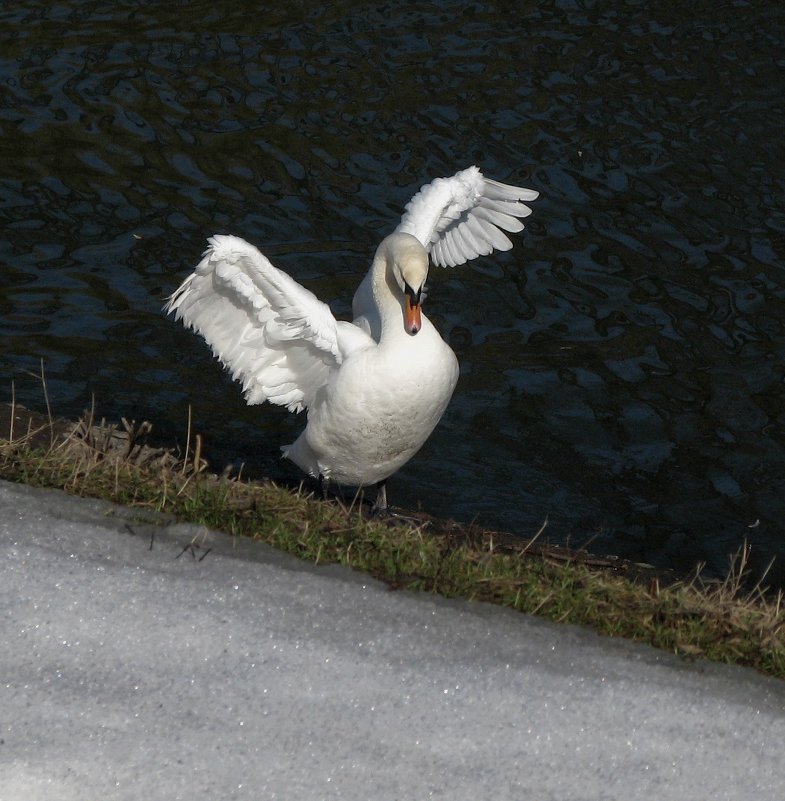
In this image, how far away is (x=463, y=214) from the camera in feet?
23.8

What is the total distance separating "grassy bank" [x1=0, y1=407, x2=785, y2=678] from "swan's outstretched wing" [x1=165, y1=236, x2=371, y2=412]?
3.05ft

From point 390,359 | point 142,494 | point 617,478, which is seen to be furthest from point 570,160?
point 142,494

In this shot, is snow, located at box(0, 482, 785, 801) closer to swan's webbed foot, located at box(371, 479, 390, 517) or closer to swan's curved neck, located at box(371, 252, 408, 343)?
swan's curved neck, located at box(371, 252, 408, 343)

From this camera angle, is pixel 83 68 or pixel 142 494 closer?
pixel 142 494

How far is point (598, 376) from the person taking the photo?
8.11 meters

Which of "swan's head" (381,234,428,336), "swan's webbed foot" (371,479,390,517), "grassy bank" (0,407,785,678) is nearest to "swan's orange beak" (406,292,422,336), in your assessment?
"swan's head" (381,234,428,336)

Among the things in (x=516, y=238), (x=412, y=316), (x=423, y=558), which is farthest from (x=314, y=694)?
(x=516, y=238)

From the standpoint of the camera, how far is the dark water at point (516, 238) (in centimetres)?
741

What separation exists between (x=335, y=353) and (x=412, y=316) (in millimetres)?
440

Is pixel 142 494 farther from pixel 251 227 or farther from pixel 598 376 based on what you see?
pixel 251 227

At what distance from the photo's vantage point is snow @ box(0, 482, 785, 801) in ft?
11.1

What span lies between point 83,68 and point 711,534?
696 centimetres

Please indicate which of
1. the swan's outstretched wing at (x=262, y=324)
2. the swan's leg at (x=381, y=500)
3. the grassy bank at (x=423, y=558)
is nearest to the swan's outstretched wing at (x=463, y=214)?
the swan's outstretched wing at (x=262, y=324)

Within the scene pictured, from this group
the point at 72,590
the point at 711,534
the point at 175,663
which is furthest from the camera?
the point at 711,534
